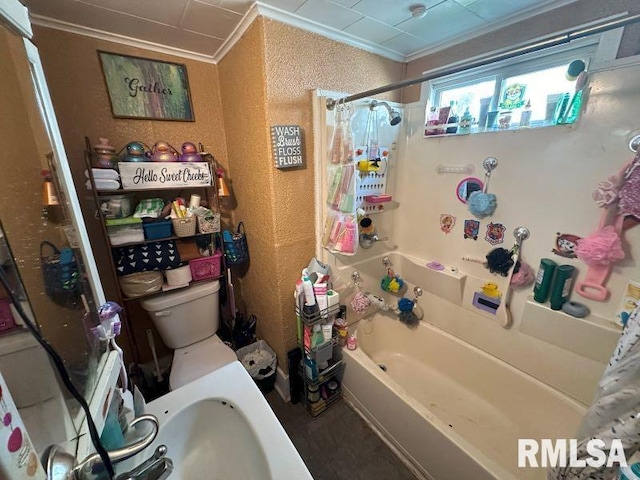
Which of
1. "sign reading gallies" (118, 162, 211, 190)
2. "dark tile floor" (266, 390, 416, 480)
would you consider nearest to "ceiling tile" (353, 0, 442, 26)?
"sign reading gallies" (118, 162, 211, 190)

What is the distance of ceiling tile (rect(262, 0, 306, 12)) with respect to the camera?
1.06 meters

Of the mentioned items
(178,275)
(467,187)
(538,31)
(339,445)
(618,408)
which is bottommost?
(339,445)

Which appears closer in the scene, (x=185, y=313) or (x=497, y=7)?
(x=497, y=7)

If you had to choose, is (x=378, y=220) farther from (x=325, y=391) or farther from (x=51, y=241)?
(x=51, y=241)

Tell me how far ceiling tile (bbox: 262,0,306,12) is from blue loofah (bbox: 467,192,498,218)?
4.28ft

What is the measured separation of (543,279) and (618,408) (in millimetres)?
631

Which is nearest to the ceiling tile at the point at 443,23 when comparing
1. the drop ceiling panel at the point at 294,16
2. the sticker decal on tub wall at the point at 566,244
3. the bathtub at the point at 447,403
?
the drop ceiling panel at the point at 294,16

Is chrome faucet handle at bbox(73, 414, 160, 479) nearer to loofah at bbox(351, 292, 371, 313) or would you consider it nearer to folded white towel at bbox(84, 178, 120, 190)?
folded white towel at bbox(84, 178, 120, 190)

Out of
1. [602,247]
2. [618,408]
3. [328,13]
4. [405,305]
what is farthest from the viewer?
[405,305]

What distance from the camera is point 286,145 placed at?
4.05 feet

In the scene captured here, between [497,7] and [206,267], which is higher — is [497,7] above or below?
above

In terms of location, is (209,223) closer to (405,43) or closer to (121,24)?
(121,24)

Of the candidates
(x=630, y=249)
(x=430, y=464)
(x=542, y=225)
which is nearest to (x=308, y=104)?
(x=542, y=225)

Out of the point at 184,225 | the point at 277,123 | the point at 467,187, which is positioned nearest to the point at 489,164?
the point at 467,187
